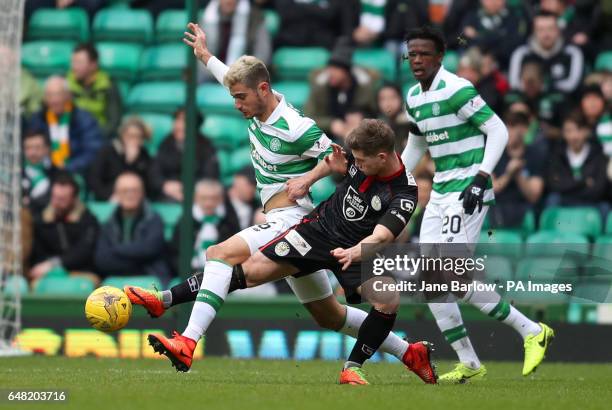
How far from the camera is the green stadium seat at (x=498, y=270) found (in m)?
10.6

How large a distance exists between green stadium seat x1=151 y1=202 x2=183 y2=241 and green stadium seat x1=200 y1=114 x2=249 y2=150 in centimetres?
119

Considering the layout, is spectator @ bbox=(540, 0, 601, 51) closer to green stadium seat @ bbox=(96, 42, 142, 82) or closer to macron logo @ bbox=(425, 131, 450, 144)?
green stadium seat @ bbox=(96, 42, 142, 82)

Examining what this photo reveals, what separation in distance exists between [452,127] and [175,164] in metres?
6.34

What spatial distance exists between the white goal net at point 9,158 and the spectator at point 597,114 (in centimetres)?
630

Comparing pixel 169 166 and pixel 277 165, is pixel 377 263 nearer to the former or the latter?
pixel 277 165

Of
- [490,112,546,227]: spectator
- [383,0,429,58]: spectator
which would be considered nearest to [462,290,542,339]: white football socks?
[490,112,546,227]: spectator

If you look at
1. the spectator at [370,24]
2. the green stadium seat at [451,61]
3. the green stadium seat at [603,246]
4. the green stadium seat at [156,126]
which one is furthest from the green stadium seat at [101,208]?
Result: the green stadium seat at [603,246]

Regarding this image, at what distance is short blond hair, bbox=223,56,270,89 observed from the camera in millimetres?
8805

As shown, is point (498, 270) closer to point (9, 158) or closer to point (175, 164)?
point (9, 158)

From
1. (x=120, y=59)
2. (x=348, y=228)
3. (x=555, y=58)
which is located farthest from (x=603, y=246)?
(x=120, y=59)

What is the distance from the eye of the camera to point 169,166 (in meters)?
15.5

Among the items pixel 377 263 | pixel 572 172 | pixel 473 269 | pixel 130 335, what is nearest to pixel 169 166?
pixel 130 335

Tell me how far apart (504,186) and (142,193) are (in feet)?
12.7

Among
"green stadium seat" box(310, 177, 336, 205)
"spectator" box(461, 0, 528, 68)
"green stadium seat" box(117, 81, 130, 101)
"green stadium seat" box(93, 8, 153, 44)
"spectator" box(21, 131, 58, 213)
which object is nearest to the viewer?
"green stadium seat" box(310, 177, 336, 205)
